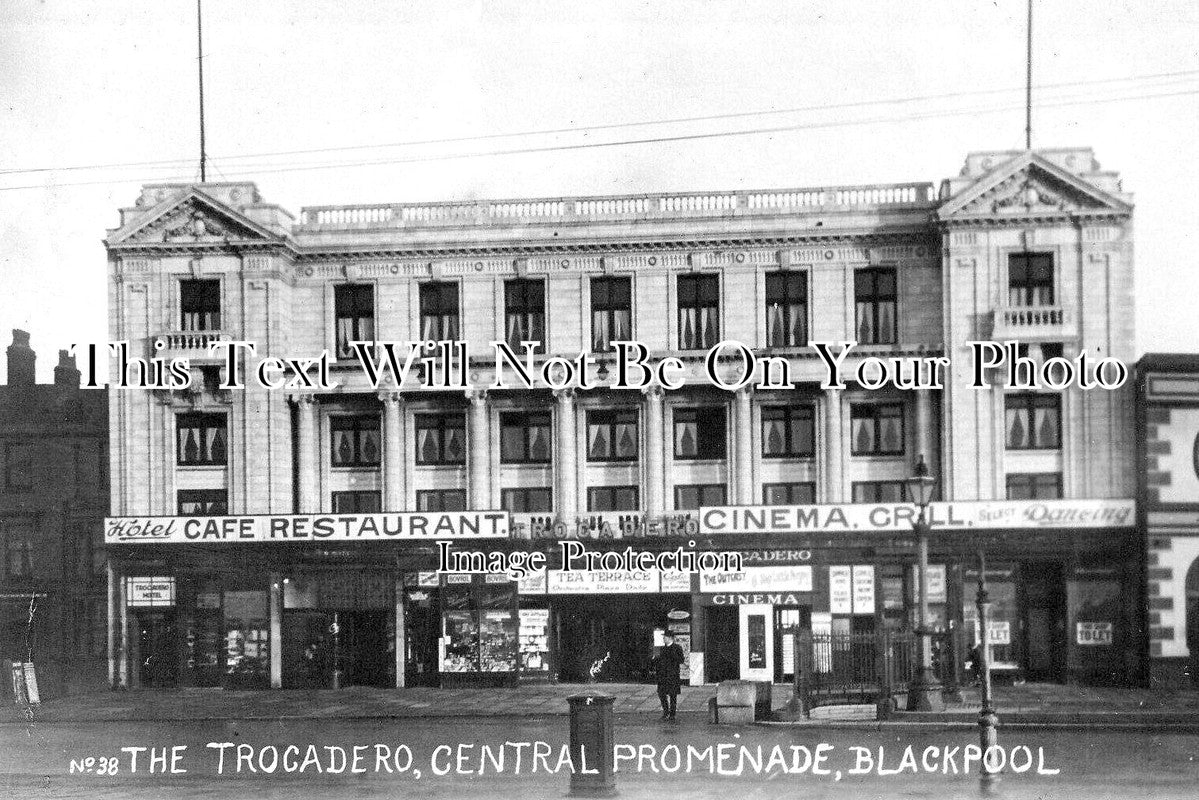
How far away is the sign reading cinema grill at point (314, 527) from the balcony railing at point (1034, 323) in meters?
13.7

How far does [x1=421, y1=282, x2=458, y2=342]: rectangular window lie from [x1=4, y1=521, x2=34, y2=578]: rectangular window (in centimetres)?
2121

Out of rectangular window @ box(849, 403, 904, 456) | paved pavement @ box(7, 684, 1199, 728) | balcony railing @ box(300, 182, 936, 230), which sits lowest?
paved pavement @ box(7, 684, 1199, 728)

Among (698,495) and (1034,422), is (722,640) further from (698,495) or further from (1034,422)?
(1034,422)

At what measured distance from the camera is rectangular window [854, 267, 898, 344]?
113 feet

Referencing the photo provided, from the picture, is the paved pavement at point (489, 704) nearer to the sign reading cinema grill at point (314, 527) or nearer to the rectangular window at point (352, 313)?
the sign reading cinema grill at point (314, 527)

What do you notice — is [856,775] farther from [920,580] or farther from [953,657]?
[953,657]

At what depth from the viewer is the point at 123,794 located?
20.3m

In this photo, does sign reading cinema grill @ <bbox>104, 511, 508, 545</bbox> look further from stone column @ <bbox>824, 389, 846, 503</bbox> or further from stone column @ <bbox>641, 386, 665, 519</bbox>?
stone column @ <bbox>824, 389, 846, 503</bbox>

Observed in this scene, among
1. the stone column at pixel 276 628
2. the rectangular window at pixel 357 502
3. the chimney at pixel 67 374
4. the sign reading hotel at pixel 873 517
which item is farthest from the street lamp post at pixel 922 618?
the chimney at pixel 67 374

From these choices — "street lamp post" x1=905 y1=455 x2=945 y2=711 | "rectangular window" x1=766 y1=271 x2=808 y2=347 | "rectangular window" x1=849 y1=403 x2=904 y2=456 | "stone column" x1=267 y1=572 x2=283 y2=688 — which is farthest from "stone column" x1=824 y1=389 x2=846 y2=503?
"stone column" x1=267 y1=572 x2=283 y2=688

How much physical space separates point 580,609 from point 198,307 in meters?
12.9

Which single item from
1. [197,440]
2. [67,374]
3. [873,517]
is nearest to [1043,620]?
[873,517]

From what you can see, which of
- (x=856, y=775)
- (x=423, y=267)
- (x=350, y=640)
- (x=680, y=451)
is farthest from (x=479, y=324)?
(x=856, y=775)

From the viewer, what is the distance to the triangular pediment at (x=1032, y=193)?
102 feet
